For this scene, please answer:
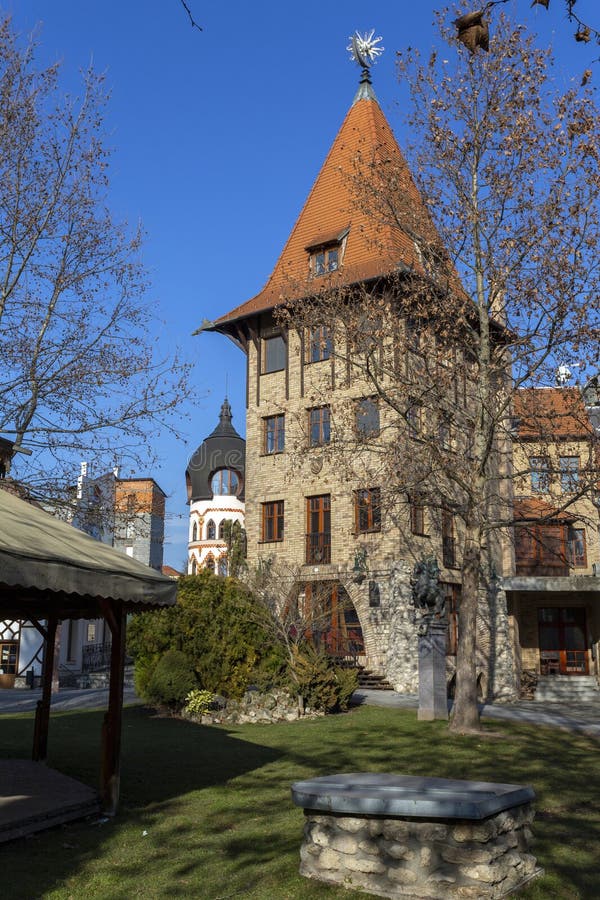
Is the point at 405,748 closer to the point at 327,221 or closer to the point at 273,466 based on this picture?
the point at 273,466

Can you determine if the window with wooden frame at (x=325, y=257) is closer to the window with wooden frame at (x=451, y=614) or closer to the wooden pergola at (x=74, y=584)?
the window with wooden frame at (x=451, y=614)

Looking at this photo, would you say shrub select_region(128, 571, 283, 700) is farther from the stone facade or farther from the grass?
the stone facade

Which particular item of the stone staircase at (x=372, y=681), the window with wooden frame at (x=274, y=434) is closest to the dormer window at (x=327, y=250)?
the window with wooden frame at (x=274, y=434)

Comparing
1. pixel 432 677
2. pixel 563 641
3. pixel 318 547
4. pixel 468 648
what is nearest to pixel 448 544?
pixel 318 547

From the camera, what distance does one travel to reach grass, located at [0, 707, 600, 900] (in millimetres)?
6570

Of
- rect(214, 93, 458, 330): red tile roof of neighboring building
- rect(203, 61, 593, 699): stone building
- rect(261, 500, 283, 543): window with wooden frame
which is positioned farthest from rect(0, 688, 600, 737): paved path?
rect(214, 93, 458, 330): red tile roof of neighboring building

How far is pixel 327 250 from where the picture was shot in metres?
30.7

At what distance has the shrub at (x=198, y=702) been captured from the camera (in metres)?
18.0

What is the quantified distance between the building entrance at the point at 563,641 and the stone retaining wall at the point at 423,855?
29703 millimetres

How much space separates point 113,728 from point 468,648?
29.3 feet

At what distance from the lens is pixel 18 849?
24.2ft

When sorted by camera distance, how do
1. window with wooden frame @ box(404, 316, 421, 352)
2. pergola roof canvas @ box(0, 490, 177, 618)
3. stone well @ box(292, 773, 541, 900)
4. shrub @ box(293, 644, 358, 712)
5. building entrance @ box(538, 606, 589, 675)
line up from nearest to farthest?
stone well @ box(292, 773, 541, 900) < pergola roof canvas @ box(0, 490, 177, 618) < window with wooden frame @ box(404, 316, 421, 352) < shrub @ box(293, 644, 358, 712) < building entrance @ box(538, 606, 589, 675)

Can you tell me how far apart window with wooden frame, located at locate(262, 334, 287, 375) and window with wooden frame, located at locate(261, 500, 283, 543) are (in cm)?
497

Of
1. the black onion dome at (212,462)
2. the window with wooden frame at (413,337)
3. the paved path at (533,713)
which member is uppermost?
the black onion dome at (212,462)
